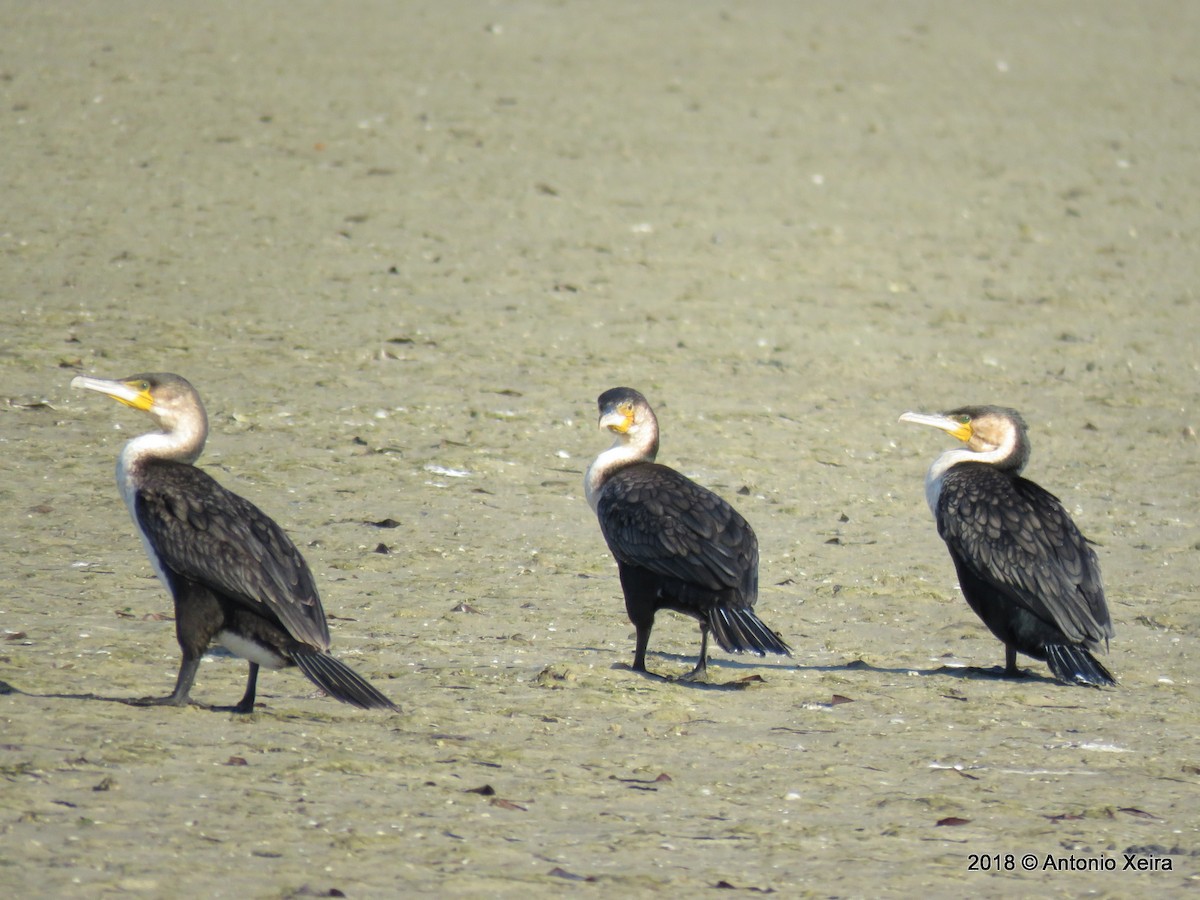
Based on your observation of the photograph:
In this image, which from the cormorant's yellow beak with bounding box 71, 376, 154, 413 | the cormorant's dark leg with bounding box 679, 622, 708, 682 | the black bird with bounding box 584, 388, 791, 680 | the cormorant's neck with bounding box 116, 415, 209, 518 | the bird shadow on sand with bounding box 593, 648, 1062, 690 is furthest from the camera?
the bird shadow on sand with bounding box 593, 648, 1062, 690

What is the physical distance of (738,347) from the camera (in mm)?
12781

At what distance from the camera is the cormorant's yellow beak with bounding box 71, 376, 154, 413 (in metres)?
6.76

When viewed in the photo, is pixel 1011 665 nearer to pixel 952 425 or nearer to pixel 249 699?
pixel 952 425

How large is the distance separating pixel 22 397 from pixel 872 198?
8.58 metres

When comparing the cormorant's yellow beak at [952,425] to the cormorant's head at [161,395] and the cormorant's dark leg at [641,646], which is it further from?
the cormorant's head at [161,395]

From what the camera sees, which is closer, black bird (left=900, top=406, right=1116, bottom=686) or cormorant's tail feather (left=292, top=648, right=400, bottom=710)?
cormorant's tail feather (left=292, top=648, right=400, bottom=710)

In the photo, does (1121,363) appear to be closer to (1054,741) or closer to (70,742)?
(1054,741)

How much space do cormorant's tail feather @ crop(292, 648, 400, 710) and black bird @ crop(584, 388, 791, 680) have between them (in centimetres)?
157

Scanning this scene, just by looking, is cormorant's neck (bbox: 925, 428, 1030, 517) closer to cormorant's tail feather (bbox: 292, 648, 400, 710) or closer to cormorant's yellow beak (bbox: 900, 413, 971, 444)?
cormorant's yellow beak (bbox: 900, 413, 971, 444)

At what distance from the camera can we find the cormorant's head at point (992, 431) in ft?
27.0

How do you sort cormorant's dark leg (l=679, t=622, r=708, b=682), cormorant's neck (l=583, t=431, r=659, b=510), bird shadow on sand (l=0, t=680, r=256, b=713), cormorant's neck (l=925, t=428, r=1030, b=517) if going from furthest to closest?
cormorant's neck (l=925, t=428, r=1030, b=517)
cormorant's neck (l=583, t=431, r=659, b=510)
cormorant's dark leg (l=679, t=622, r=708, b=682)
bird shadow on sand (l=0, t=680, r=256, b=713)

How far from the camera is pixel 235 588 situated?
5.91 metres

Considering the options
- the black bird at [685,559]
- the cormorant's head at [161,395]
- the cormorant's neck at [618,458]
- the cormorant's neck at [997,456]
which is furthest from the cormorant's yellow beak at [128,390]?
the cormorant's neck at [997,456]

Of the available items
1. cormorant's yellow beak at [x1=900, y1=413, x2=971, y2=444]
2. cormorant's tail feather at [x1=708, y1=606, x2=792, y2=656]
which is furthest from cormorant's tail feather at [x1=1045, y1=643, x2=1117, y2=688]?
cormorant's yellow beak at [x1=900, y1=413, x2=971, y2=444]
